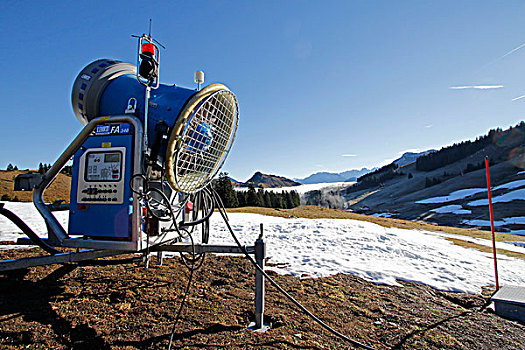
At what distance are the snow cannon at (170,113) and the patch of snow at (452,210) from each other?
3296 inches

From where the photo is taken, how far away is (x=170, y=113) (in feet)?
11.2

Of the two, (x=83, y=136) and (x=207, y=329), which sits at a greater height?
(x=83, y=136)

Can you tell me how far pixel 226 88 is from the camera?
11.6ft

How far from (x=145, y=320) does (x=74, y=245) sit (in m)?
1.30

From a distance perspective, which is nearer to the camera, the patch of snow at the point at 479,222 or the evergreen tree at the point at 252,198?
the evergreen tree at the point at 252,198

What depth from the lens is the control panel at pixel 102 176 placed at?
3.16 m

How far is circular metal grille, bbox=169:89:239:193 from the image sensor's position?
10.5ft

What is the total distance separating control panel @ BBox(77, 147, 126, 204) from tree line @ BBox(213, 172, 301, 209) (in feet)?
62.2

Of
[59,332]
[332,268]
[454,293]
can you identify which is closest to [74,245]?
[59,332]

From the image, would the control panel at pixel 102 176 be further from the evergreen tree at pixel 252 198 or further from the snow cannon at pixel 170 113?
the evergreen tree at pixel 252 198

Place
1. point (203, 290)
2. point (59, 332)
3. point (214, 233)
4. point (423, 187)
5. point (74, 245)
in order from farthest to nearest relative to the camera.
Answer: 1. point (423, 187)
2. point (214, 233)
3. point (203, 290)
4. point (74, 245)
5. point (59, 332)

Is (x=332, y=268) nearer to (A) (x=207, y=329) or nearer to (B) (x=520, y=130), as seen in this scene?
(A) (x=207, y=329)

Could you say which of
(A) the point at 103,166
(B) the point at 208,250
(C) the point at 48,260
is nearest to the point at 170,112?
(A) the point at 103,166

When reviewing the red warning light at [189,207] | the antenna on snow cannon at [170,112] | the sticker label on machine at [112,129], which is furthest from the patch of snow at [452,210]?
the sticker label on machine at [112,129]
